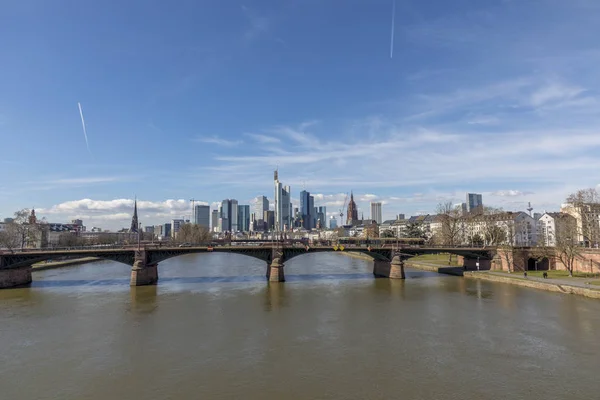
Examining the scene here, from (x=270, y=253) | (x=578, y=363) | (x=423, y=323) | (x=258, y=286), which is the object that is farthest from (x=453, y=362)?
(x=270, y=253)

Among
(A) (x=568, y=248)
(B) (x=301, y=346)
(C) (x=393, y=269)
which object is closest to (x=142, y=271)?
(B) (x=301, y=346)

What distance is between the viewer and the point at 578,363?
26.5m

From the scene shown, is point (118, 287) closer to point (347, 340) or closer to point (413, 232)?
point (347, 340)

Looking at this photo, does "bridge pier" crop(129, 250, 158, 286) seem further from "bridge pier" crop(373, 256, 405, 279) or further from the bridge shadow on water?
"bridge pier" crop(373, 256, 405, 279)

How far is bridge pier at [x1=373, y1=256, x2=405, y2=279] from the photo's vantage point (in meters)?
73.6

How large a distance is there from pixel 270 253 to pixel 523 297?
42725mm

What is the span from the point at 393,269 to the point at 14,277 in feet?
225

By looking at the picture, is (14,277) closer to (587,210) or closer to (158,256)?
(158,256)

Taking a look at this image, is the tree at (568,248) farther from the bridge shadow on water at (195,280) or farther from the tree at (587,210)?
the bridge shadow on water at (195,280)

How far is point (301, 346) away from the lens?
30.8m

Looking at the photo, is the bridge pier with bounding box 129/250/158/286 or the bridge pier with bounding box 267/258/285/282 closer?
the bridge pier with bounding box 129/250/158/286

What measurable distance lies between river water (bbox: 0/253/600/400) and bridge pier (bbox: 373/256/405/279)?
16.8 metres

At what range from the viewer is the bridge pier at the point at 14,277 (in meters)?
65.6

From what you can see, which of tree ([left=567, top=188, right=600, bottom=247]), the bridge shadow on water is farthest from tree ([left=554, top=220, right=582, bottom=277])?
the bridge shadow on water
